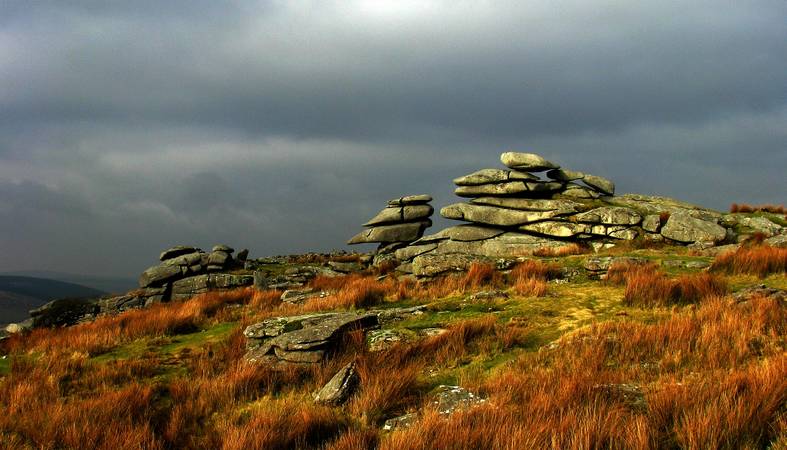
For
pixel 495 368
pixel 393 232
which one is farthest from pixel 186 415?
pixel 393 232

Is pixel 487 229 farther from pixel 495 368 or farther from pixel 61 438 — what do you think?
pixel 61 438

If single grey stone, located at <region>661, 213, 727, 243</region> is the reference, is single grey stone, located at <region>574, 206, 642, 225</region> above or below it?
above

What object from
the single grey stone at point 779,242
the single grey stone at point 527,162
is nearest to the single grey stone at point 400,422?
the single grey stone at point 779,242

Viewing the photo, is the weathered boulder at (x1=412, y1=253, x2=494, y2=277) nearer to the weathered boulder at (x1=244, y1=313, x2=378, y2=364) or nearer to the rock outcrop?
the rock outcrop

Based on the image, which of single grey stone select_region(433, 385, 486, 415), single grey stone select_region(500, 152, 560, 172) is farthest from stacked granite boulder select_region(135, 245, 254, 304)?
single grey stone select_region(433, 385, 486, 415)

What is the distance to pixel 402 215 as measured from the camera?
38688mm

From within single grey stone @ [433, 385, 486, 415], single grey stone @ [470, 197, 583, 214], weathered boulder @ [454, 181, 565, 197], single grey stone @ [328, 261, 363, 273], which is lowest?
single grey stone @ [433, 385, 486, 415]

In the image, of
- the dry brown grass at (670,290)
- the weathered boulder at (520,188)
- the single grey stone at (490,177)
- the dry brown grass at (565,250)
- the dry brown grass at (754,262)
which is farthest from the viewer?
the single grey stone at (490,177)

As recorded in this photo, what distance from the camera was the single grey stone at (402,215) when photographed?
126 feet

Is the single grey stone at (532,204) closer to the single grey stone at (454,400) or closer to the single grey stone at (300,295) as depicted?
the single grey stone at (300,295)

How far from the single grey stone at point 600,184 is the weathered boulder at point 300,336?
94.2 ft

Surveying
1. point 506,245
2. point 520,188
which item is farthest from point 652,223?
point 520,188

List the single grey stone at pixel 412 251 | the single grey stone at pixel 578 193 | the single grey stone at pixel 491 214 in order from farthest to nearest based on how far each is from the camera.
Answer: the single grey stone at pixel 578 193
the single grey stone at pixel 412 251
the single grey stone at pixel 491 214

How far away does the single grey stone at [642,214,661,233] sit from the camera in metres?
26.3
